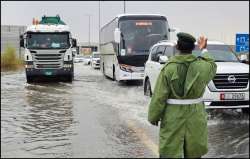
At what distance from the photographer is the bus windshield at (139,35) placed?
2253cm

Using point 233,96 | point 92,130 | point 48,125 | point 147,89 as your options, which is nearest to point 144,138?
point 92,130

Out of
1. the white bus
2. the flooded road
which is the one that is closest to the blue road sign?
the white bus

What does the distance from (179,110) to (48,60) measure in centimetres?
2036

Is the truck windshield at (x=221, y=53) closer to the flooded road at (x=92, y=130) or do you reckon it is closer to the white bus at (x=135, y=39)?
the flooded road at (x=92, y=130)

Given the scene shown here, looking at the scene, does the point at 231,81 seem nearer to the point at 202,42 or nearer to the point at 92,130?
the point at 92,130

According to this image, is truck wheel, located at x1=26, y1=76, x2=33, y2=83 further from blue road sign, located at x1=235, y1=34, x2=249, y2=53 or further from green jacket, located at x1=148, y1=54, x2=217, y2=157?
green jacket, located at x1=148, y1=54, x2=217, y2=157

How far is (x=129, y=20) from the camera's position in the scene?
74.5 feet

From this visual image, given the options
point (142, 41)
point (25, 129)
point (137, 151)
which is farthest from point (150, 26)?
point (137, 151)

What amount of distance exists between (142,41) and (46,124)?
39.5 ft

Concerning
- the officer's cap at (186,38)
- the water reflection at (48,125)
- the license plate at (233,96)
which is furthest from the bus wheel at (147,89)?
the officer's cap at (186,38)

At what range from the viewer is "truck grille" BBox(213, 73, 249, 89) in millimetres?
11820

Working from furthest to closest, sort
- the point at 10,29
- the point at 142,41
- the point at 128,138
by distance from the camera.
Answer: the point at 10,29 → the point at 142,41 → the point at 128,138

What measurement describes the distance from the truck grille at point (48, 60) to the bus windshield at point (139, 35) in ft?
13.1

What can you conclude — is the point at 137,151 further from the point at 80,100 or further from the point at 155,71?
the point at 80,100
